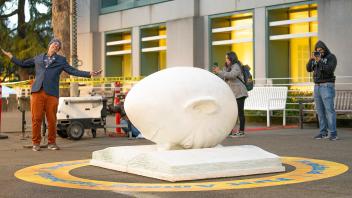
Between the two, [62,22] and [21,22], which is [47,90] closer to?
[62,22]

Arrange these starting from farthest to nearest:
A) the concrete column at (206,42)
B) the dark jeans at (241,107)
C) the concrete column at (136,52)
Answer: the concrete column at (136,52)
the concrete column at (206,42)
the dark jeans at (241,107)

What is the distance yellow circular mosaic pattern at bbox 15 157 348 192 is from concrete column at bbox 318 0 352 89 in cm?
1209

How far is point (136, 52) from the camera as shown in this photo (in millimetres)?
31656

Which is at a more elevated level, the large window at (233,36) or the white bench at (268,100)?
the large window at (233,36)

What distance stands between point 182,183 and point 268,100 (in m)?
12.1

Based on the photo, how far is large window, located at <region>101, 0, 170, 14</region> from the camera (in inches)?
1214

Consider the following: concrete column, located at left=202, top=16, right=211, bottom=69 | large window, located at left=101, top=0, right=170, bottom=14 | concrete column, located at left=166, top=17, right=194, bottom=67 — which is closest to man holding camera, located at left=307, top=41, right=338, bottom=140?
concrete column, located at left=202, top=16, right=211, bottom=69

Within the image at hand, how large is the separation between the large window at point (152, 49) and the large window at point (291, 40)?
6.72 m

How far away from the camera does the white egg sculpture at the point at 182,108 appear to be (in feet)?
29.2

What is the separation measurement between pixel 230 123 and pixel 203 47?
1844cm

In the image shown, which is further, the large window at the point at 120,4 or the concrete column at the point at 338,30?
the large window at the point at 120,4

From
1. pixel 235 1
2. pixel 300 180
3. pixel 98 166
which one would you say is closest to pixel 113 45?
pixel 235 1

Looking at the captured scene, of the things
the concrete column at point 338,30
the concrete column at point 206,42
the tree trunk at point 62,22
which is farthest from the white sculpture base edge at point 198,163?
the concrete column at point 206,42

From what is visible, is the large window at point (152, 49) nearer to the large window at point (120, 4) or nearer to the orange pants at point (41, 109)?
the large window at point (120, 4)
